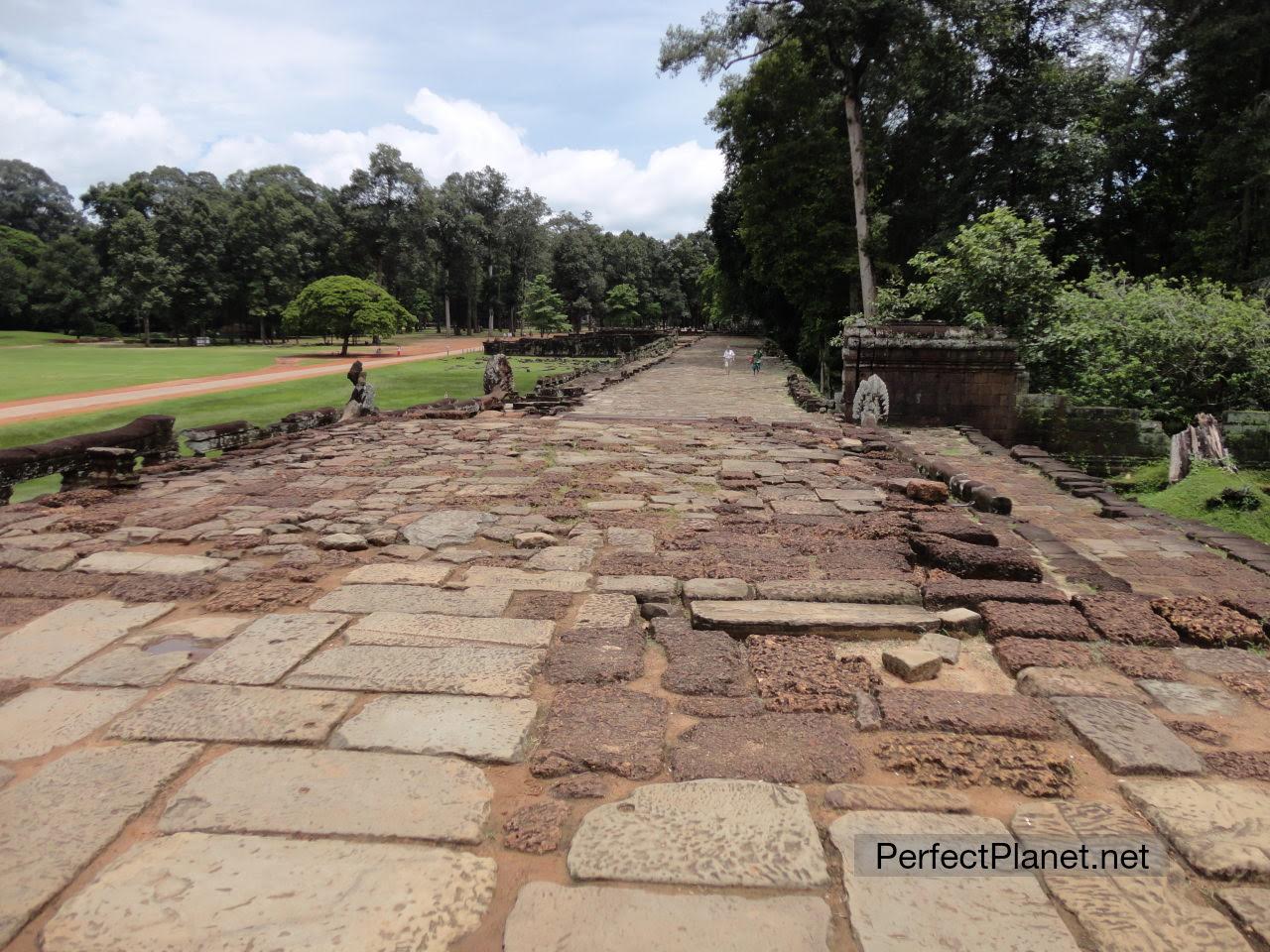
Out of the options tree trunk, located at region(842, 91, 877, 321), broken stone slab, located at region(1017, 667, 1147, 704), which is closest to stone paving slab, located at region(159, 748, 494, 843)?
broken stone slab, located at region(1017, 667, 1147, 704)

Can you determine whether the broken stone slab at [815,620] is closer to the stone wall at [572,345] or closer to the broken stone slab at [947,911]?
the broken stone slab at [947,911]

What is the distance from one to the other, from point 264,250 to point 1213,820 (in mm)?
48019

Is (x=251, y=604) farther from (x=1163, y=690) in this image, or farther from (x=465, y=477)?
(x=1163, y=690)

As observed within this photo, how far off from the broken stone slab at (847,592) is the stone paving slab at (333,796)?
1.91 metres

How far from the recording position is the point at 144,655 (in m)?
2.87

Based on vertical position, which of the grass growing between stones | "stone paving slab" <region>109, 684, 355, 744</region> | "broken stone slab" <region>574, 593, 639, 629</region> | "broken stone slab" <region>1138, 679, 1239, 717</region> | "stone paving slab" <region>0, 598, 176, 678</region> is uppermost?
"stone paving slab" <region>0, 598, 176, 678</region>

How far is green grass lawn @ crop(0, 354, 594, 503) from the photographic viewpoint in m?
13.5

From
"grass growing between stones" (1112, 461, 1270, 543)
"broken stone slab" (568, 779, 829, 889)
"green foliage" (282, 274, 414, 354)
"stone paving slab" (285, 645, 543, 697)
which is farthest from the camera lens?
"green foliage" (282, 274, 414, 354)

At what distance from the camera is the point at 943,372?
1064 centimetres

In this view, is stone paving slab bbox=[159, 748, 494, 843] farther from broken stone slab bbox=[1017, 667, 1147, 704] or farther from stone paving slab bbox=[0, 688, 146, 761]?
broken stone slab bbox=[1017, 667, 1147, 704]

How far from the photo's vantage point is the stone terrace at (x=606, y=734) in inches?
64.4

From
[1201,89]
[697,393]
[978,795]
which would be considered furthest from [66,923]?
[1201,89]

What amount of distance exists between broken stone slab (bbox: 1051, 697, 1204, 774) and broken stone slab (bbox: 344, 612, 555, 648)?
6.67 feet

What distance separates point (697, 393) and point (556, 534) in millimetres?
11782
